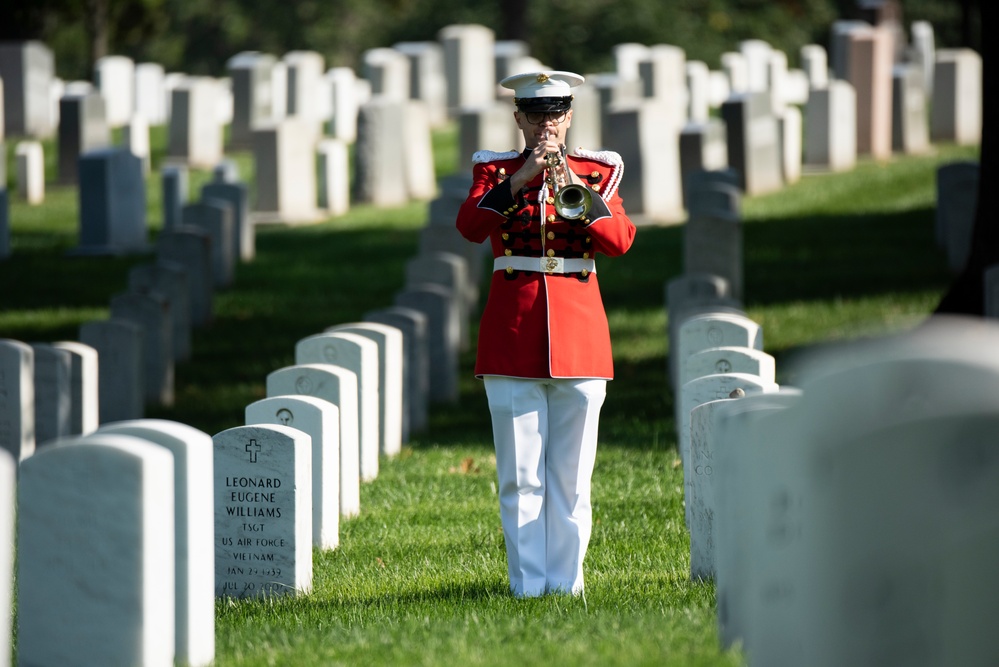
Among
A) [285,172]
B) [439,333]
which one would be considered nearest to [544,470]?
[439,333]

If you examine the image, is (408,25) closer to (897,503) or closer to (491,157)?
(491,157)

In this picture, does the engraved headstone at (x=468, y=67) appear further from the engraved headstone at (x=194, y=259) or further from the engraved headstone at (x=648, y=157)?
the engraved headstone at (x=194, y=259)

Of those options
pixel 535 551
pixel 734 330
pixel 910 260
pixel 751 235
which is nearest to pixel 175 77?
pixel 751 235

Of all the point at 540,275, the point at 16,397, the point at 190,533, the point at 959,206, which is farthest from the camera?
the point at 959,206

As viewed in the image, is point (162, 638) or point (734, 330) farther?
point (734, 330)

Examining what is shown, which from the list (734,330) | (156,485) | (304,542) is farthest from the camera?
(734,330)

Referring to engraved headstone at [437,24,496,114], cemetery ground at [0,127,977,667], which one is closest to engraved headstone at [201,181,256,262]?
cemetery ground at [0,127,977,667]

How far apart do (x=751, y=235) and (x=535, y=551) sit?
1257cm

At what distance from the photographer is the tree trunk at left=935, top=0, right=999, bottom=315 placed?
11.9 meters

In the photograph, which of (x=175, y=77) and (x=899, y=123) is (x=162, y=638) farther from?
(x=175, y=77)

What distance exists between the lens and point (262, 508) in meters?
6.22

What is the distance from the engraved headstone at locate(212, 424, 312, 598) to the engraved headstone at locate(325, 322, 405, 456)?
3.12 m

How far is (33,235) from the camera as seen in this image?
65.6 ft

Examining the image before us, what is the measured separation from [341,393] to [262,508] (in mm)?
1722
